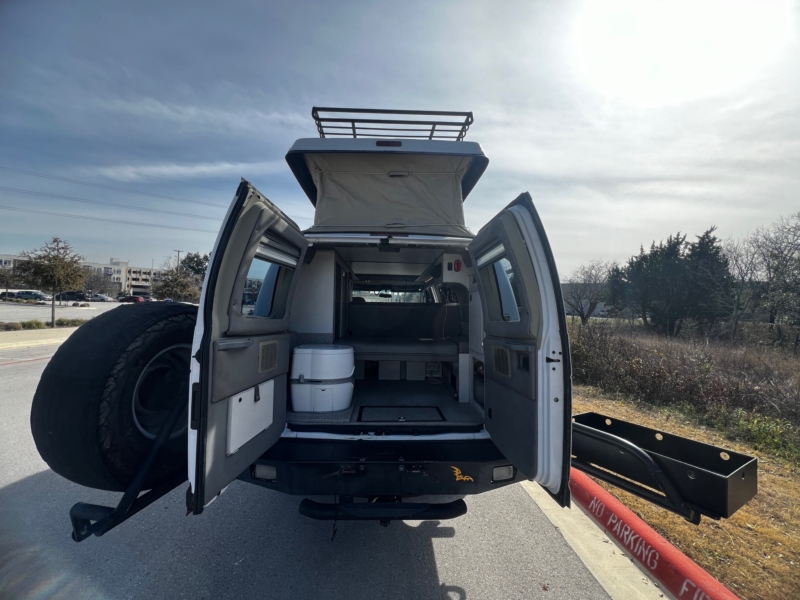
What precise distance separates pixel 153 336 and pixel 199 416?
0.79 m

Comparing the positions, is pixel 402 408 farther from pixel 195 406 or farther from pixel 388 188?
pixel 388 188

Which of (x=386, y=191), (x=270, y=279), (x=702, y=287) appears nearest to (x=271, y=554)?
(x=270, y=279)

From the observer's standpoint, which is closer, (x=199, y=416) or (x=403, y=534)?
(x=199, y=416)

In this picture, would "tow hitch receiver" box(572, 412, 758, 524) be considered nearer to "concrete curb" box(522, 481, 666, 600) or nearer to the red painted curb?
the red painted curb

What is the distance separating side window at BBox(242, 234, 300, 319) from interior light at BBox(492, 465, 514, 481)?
1935 mm

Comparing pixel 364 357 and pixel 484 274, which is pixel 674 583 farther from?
pixel 364 357

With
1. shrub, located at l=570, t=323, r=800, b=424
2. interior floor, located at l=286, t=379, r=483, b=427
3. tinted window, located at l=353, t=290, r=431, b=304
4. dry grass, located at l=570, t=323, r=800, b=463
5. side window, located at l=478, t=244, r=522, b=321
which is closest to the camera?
side window, located at l=478, t=244, r=522, b=321

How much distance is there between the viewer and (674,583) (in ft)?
8.18

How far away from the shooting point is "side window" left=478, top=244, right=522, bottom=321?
2.97m

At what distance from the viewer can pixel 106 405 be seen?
2195mm

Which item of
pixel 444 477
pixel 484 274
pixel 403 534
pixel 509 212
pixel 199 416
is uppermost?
pixel 509 212

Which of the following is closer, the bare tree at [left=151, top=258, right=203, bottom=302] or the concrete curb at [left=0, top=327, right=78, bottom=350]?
the concrete curb at [left=0, top=327, right=78, bottom=350]

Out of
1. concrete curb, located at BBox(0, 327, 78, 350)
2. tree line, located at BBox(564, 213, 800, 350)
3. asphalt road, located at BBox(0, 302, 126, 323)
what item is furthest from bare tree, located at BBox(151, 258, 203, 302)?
tree line, located at BBox(564, 213, 800, 350)

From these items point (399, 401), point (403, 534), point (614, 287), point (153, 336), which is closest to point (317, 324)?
point (399, 401)
